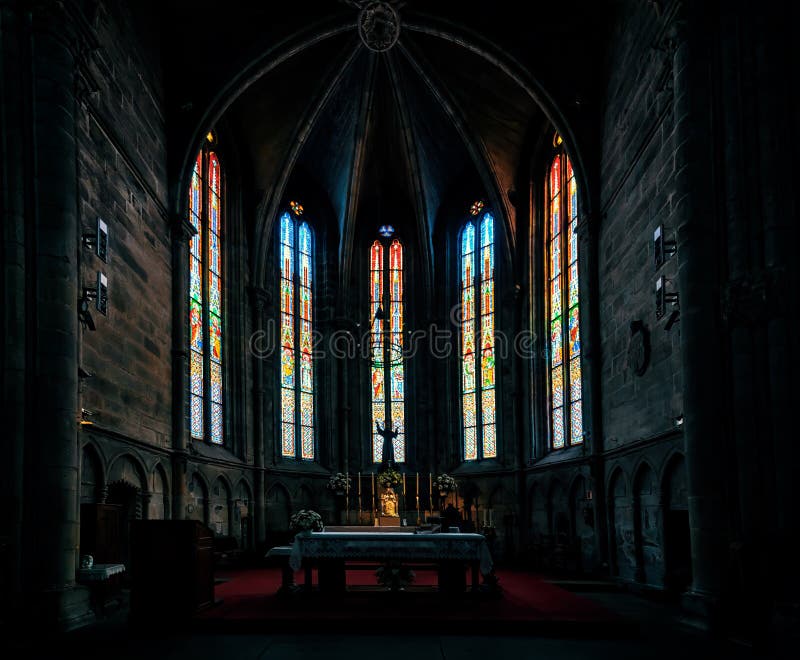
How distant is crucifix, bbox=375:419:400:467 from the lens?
2591 cm

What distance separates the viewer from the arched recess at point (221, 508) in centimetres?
2103

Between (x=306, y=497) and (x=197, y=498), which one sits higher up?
(x=197, y=498)

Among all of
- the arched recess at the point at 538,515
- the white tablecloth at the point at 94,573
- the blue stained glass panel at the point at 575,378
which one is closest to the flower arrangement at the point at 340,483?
the arched recess at the point at 538,515

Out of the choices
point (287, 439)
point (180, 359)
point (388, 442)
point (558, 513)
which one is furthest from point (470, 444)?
point (180, 359)

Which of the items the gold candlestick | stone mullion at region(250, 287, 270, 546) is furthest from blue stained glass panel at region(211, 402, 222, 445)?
the gold candlestick

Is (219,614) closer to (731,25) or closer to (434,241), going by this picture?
(731,25)

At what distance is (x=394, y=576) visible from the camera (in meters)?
13.3

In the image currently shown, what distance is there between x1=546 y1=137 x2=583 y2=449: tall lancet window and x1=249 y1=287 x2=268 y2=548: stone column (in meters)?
7.66

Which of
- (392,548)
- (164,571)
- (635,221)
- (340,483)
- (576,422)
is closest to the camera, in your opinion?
(164,571)

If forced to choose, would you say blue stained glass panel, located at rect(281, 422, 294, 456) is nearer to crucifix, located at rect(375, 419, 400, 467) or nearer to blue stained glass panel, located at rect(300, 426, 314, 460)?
blue stained glass panel, located at rect(300, 426, 314, 460)

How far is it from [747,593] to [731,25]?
7.11 metres

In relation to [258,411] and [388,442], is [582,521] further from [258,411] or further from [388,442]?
[258,411]

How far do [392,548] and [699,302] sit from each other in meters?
5.42

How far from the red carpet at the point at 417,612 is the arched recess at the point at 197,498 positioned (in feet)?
14.8
